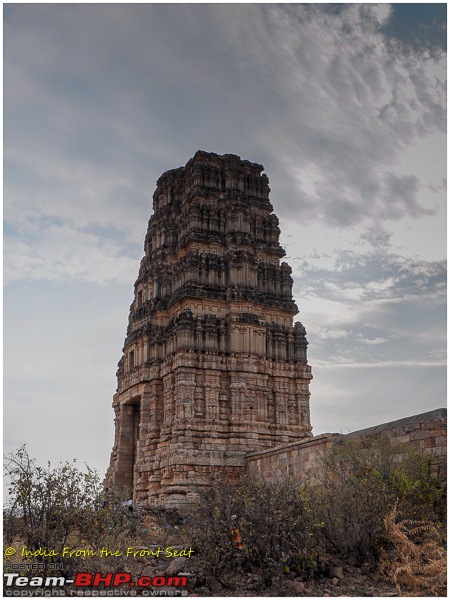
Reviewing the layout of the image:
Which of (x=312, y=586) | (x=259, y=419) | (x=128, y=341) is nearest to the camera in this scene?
(x=312, y=586)

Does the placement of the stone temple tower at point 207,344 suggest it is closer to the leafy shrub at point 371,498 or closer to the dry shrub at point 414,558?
the leafy shrub at point 371,498

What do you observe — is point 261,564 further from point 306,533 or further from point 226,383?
point 226,383

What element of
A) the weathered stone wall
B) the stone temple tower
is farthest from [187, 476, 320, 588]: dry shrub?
the stone temple tower

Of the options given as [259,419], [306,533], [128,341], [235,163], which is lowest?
[306,533]

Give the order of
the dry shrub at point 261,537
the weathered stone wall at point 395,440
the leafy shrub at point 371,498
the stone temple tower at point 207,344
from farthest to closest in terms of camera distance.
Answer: the stone temple tower at point 207,344 → the weathered stone wall at point 395,440 → the leafy shrub at point 371,498 → the dry shrub at point 261,537

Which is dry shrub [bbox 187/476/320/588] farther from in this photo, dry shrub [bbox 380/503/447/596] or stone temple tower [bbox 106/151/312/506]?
stone temple tower [bbox 106/151/312/506]

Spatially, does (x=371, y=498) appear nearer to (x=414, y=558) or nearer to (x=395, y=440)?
(x=414, y=558)

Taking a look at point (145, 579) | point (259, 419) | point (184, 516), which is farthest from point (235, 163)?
point (145, 579)

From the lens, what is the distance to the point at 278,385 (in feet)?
92.9

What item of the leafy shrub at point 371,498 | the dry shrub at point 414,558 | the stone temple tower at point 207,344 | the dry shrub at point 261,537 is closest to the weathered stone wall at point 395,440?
the leafy shrub at point 371,498

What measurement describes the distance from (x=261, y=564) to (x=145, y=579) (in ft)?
7.42

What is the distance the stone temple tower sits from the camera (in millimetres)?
26266

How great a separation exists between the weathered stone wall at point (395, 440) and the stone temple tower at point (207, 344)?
4353mm

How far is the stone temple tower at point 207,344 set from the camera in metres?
26.3
